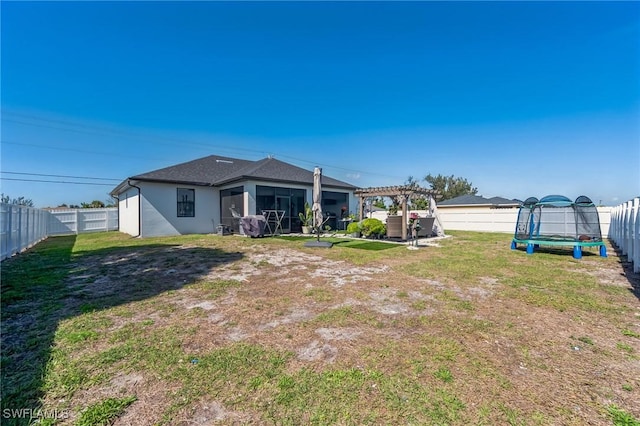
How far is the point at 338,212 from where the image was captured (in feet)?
56.6

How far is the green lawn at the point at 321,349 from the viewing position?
1.74 m

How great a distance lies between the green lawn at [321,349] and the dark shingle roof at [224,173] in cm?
903

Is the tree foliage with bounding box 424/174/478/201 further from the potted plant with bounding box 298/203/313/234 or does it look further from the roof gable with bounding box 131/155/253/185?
the roof gable with bounding box 131/155/253/185

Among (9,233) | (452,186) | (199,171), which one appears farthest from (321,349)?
(452,186)

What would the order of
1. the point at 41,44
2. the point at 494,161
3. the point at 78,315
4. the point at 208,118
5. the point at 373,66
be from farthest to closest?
the point at 494,161, the point at 208,118, the point at 373,66, the point at 41,44, the point at 78,315

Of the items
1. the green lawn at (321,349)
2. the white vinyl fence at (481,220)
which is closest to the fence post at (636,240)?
the green lawn at (321,349)

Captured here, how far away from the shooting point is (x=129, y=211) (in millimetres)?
15156

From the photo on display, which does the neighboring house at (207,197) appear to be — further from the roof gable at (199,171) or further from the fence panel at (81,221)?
the fence panel at (81,221)

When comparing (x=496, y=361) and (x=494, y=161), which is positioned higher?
(x=494, y=161)

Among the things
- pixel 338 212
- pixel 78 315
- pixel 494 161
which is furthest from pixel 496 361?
pixel 494 161

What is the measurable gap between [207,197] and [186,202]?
1.15 m

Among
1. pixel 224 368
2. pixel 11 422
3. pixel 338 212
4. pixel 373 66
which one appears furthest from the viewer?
pixel 338 212

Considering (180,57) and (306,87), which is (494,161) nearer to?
(306,87)

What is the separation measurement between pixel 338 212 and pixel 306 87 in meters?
7.83
